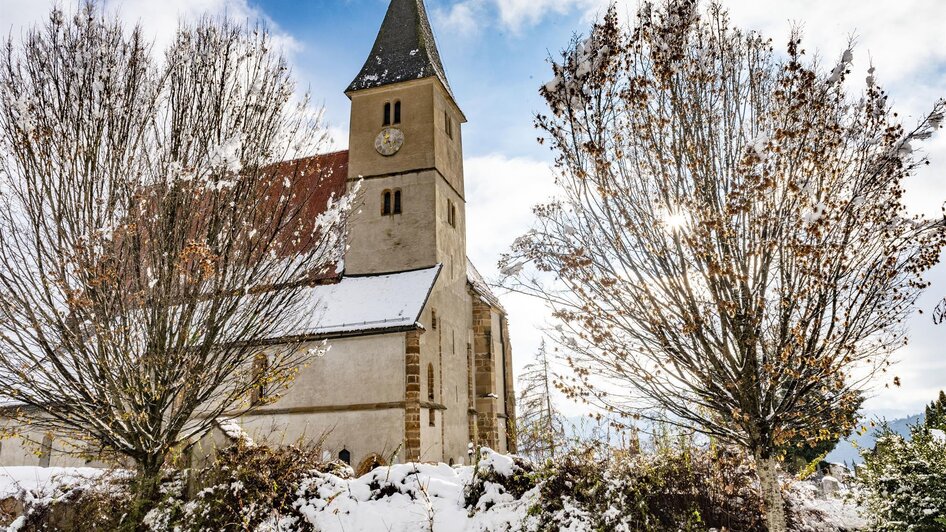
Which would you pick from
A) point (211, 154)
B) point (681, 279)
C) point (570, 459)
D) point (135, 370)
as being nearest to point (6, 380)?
point (135, 370)

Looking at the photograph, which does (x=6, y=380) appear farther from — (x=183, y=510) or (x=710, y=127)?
(x=710, y=127)

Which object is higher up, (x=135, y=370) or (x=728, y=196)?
(x=728, y=196)

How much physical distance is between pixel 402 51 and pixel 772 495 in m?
20.8

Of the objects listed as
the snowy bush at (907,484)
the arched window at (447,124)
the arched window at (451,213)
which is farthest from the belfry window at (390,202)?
the snowy bush at (907,484)

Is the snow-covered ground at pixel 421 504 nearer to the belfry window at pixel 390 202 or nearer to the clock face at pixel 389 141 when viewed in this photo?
the belfry window at pixel 390 202

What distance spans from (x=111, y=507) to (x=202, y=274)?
337 centimetres

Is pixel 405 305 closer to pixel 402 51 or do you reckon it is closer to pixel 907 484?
pixel 402 51

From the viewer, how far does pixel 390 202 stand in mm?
21438

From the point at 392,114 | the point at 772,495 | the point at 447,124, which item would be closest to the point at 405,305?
the point at 392,114

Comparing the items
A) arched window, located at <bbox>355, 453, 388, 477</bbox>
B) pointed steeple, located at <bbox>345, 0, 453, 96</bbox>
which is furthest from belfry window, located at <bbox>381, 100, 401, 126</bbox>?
arched window, located at <bbox>355, 453, 388, 477</bbox>

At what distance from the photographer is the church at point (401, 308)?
1728 centimetres

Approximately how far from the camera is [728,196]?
6.76 metres

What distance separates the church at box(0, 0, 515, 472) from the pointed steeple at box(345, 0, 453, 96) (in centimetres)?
6

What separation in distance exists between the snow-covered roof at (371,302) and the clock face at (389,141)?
14.9 feet
